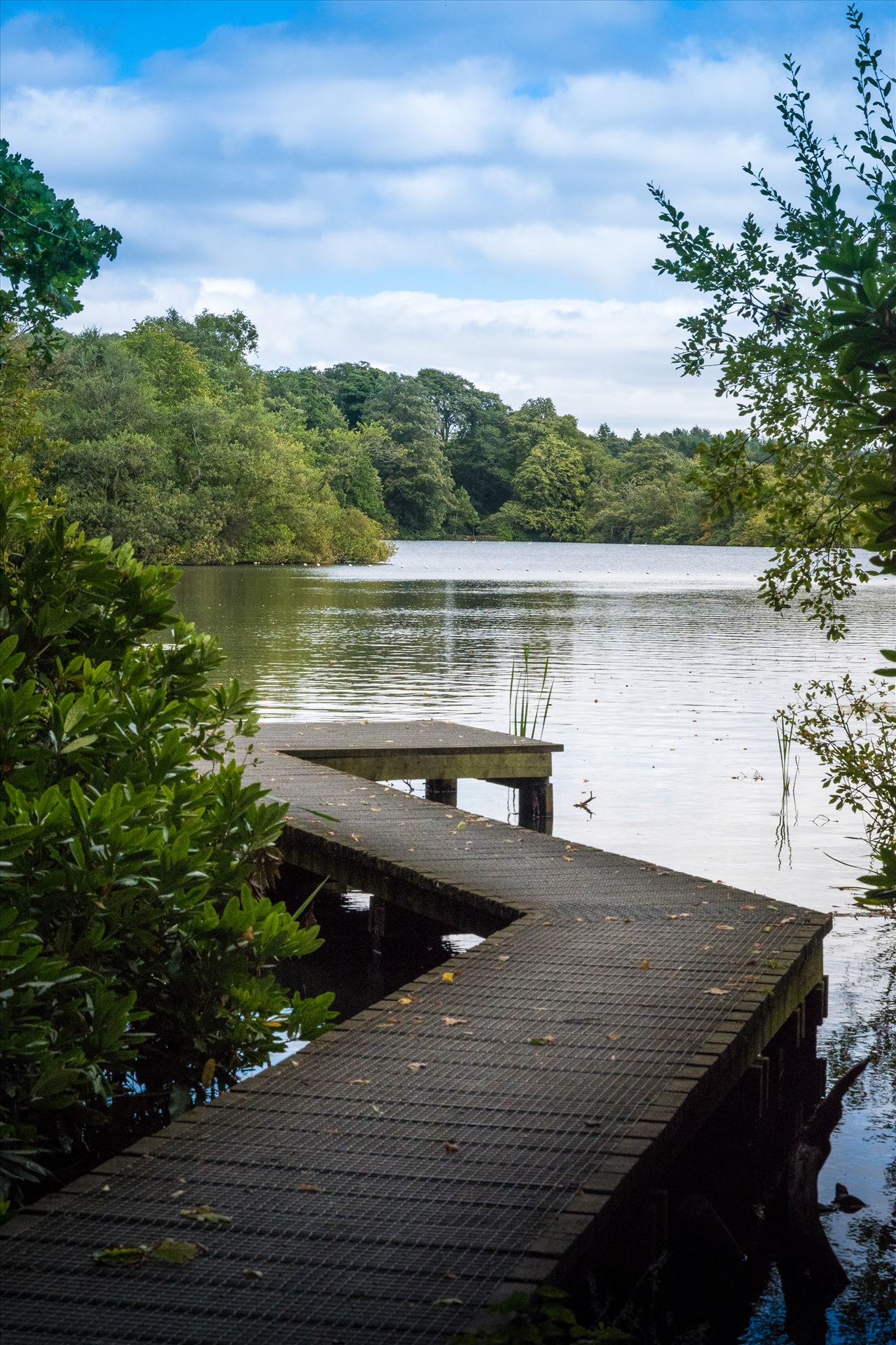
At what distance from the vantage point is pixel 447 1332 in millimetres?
2629

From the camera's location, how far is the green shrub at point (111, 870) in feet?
11.8

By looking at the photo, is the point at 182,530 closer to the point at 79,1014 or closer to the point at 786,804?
the point at 786,804

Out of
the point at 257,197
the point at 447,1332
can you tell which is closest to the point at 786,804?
the point at 447,1332

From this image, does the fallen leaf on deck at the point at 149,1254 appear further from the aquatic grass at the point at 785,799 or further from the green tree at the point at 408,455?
the green tree at the point at 408,455

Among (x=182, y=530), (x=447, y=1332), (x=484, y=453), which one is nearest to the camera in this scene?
(x=447, y=1332)

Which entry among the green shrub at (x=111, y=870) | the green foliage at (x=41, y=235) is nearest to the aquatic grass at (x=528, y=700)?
the green foliage at (x=41, y=235)

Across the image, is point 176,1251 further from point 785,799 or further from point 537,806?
point 785,799

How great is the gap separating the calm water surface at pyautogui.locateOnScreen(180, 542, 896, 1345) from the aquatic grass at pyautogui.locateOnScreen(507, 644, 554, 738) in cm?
20

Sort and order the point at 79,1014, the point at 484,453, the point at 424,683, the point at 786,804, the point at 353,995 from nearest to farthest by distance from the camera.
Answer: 1. the point at 79,1014
2. the point at 353,995
3. the point at 786,804
4. the point at 424,683
5. the point at 484,453

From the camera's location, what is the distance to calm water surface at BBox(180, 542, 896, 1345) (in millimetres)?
6598

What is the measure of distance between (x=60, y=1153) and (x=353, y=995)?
337cm

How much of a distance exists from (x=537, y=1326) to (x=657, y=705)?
15241 millimetres

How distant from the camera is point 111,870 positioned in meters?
3.71

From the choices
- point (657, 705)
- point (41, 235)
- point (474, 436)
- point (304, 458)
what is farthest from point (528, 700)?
point (474, 436)
